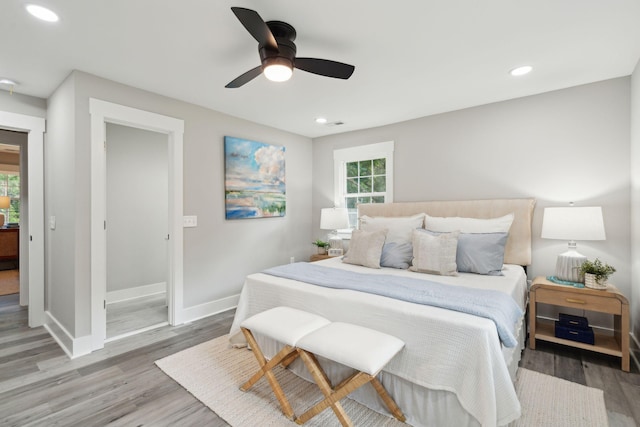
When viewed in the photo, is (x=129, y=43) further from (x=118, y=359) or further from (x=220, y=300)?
(x=220, y=300)

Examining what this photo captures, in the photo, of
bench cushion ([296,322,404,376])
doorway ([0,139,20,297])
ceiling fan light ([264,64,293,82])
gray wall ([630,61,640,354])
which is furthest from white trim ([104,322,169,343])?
gray wall ([630,61,640,354])

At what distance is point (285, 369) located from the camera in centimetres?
238

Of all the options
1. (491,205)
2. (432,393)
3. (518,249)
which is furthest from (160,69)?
(518,249)

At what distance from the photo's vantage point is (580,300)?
8.12 feet

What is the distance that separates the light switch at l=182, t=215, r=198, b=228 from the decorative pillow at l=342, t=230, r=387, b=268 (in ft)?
5.79

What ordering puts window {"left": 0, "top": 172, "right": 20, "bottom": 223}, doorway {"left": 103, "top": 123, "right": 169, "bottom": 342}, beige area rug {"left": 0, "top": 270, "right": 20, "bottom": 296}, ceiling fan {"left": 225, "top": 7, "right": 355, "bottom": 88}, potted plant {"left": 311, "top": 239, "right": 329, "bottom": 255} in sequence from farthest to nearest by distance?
window {"left": 0, "top": 172, "right": 20, "bottom": 223} → beige area rug {"left": 0, "top": 270, "right": 20, "bottom": 296} → potted plant {"left": 311, "top": 239, "right": 329, "bottom": 255} → doorway {"left": 103, "top": 123, "right": 169, "bottom": 342} → ceiling fan {"left": 225, "top": 7, "right": 355, "bottom": 88}

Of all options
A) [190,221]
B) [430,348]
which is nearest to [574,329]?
[430,348]

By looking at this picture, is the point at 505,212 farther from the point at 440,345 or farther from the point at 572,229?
the point at 440,345

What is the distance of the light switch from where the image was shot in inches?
132

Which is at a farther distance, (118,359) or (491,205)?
(491,205)

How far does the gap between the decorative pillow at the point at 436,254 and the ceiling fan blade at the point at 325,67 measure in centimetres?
167

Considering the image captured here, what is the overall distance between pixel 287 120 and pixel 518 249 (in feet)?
10.2

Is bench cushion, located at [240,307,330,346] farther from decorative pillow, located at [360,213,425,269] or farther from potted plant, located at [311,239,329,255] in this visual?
potted plant, located at [311,239,329,255]

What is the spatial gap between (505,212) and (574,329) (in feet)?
3.93
